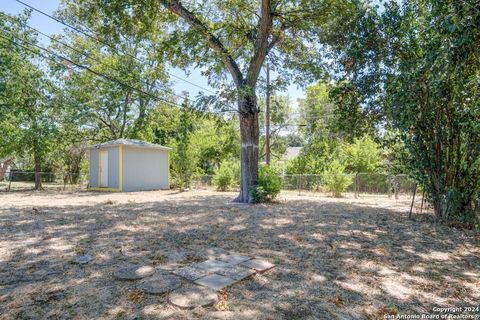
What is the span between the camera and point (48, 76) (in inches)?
665

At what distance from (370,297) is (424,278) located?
82 cm

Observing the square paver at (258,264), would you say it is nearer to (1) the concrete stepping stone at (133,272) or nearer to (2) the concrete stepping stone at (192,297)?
(2) the concrete stepping stone at (192,297)

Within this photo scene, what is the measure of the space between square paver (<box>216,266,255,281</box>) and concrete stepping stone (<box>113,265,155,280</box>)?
0.63 m

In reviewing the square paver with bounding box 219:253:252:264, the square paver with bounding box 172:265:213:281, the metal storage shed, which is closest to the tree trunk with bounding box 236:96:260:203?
the square paver with bounding box 219:253:252:264

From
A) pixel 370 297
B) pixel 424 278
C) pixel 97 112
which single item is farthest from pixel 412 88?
pixel 97 112

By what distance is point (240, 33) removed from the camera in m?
9.66

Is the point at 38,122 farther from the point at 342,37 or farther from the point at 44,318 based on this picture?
the point at 44,318

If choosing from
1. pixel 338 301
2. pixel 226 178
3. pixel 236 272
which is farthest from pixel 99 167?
pixel 338 301

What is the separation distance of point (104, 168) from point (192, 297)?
14178 millimetres

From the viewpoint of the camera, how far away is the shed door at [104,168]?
595 inches

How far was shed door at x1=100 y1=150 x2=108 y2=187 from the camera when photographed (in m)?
15.1

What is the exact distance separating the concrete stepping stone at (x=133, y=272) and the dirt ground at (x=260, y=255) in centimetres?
10

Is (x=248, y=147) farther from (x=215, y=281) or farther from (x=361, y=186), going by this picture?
(x=361, y=186)

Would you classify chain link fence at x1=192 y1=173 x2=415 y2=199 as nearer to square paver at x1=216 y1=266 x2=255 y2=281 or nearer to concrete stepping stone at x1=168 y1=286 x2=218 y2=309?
square paver at x1=216 y1=266 x2=255 y2=281
